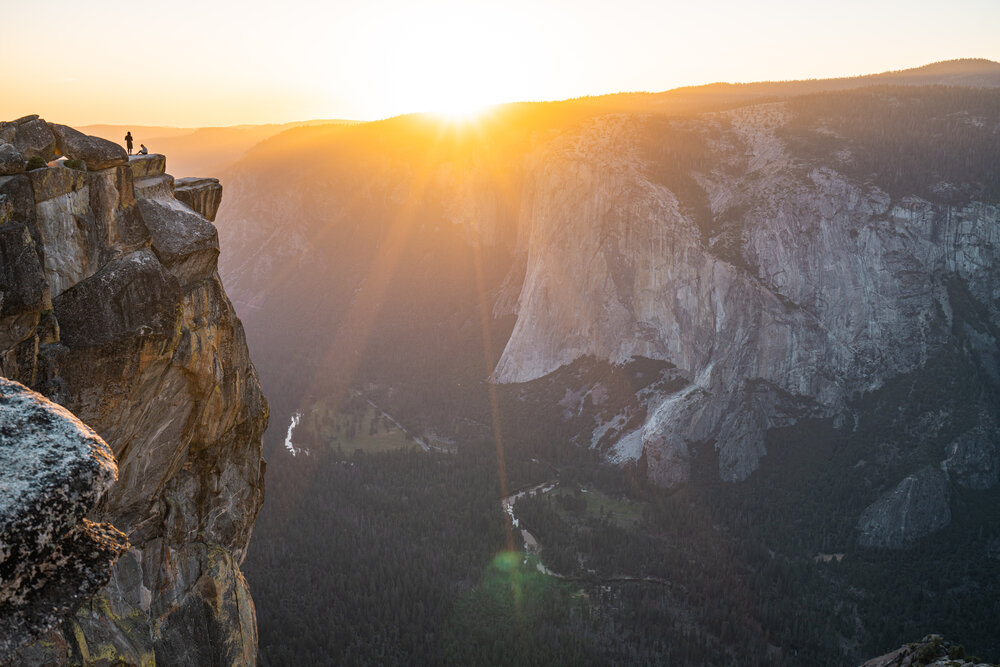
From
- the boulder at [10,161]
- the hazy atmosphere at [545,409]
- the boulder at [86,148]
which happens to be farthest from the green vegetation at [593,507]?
the boulder at [10,161]

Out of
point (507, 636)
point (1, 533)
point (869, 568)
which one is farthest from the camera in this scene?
point (869, 568)

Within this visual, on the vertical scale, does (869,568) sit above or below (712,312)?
below

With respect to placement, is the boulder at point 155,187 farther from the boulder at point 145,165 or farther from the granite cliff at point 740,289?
the granite cliff at point 740,289

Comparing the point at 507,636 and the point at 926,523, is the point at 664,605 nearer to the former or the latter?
the point at 507,636

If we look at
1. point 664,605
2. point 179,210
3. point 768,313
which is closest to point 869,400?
point 768,313

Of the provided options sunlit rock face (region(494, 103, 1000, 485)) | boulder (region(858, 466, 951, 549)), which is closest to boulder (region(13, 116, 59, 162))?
sunlit rock face (region(494, 103, 1000, 485))

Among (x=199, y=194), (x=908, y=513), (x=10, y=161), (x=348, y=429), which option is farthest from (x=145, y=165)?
(x=348, y=429)

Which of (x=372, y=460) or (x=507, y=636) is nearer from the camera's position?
(x=507, y=636)

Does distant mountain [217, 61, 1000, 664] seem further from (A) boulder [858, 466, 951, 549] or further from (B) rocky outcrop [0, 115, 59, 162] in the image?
(B) rocky outcrop [0, 115, 59, 162]

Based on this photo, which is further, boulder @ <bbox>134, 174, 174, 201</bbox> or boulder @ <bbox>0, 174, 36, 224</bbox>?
boulder @ <bbox>134, 174, 174, 201</bbox>
